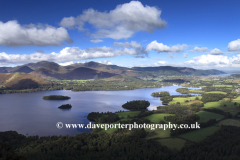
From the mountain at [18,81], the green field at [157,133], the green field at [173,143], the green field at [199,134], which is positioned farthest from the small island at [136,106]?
the mountain at [18,81]

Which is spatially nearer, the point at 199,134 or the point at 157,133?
the point at 199,134

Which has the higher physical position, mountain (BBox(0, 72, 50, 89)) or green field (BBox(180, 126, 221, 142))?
mountain (BBox(0, 72, 50, 89))

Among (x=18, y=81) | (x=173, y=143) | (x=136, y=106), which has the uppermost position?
(x=18, y=81)

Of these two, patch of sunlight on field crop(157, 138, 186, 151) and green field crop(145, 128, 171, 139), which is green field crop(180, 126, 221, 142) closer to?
patch of sunlight on field crop(157, 138, 186, 151)

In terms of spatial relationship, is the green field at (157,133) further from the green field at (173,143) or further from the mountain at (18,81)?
the mountain at (18,81)

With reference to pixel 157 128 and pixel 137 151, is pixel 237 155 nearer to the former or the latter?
pixel 137 151

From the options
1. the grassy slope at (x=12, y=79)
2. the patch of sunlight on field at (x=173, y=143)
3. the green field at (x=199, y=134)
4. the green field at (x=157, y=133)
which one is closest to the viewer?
the patch of sunlight on field at (x=173, y=143)

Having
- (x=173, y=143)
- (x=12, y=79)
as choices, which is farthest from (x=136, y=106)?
(x=12, y=79)

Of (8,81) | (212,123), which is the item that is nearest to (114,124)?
(212,123)

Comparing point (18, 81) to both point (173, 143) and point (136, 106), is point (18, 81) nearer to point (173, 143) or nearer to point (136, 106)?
point (136, 106)

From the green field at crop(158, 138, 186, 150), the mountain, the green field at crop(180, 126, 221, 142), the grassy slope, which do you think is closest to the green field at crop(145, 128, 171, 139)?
the green field at crop(158, 138, 186, 150)
